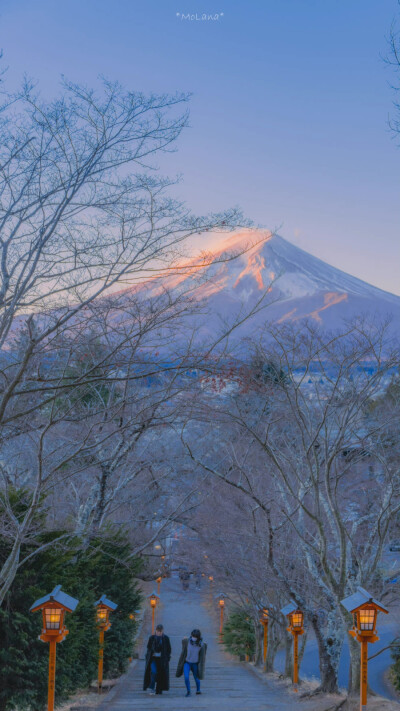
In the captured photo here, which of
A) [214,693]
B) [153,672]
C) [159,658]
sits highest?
[159,658]

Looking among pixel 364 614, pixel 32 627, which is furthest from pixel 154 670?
pixel 364 614

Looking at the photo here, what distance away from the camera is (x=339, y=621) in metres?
11.0

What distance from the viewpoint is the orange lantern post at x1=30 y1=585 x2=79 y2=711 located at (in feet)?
26.5

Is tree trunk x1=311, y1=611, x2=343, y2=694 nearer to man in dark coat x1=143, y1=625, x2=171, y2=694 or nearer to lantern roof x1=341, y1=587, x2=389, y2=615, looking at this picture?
man in dark coat x1=143, y1=625, x2=171, y2=694

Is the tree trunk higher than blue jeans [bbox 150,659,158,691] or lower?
higher

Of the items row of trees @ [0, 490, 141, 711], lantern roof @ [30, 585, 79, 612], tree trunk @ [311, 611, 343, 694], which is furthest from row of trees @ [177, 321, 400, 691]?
lantern roof @ [30, 585, 79, 612]

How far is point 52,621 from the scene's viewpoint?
8.06 meters

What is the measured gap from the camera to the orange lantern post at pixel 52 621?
26.5 feet

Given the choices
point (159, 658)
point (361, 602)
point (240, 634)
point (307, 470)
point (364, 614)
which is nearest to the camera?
point (361, 602)

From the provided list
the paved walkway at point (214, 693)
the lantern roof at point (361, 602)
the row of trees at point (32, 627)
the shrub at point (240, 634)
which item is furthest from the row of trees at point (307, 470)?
the shrub at point (240, 634)

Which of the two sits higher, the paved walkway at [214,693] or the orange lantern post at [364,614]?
the orange lantern post at [364,614]

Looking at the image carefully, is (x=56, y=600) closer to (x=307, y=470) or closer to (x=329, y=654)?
(x=329, y=654)

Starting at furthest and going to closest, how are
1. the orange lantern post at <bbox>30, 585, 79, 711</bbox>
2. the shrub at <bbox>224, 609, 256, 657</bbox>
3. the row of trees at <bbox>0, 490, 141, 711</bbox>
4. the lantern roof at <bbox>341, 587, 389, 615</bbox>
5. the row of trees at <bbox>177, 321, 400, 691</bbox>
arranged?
1. the shrub at <bbox>224, 609, 256, 657</bbox>
2. the row of trees at <bbox>177, 321, 400, 691</bbox>
3. the lantern roof at <bbox>341, 587, 389, 615</bbox>
4. the row of trees at <bbox>0, 490, 141, 711</bbox>
5. the orange lantern post at <bbox>30, 585, 79, 711</bbox>

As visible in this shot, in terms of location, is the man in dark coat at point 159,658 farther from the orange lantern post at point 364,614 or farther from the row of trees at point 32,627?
the orange lantern post at point 364,614
